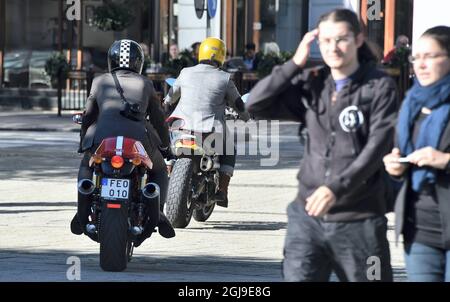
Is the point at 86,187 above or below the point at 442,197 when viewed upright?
below

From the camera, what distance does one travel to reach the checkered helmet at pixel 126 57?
32.7ft

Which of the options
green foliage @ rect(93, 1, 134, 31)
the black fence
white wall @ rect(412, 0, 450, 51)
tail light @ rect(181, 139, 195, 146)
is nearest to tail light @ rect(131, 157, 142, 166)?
tail light @ rect(181, 139, 195, 146)

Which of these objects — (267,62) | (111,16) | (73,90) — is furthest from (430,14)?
(111,16)

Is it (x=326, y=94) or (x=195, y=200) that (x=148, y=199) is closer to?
(x=195, y=200)

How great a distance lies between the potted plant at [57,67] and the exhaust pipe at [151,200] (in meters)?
20.1

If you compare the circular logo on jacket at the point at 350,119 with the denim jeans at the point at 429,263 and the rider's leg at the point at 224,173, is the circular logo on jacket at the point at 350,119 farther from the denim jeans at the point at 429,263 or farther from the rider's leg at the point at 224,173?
the rider's leg at the point at 224,173

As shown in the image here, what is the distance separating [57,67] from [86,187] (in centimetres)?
2026

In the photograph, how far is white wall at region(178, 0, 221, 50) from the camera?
34.3 metres

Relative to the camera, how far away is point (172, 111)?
12.7m

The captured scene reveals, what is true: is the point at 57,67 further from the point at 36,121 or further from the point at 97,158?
the point at 97,158

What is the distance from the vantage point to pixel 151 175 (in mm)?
9898

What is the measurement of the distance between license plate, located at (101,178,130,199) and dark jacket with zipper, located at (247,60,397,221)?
3.29 meters
